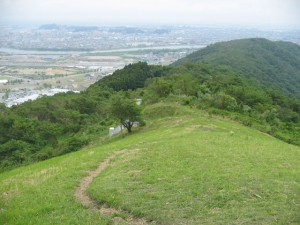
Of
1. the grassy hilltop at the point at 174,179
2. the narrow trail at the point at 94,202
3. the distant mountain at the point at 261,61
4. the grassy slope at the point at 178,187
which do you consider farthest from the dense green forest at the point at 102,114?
the distant mountain at the point at 261,61

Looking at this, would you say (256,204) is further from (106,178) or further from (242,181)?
(106,178)

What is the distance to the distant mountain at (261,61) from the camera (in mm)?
114637

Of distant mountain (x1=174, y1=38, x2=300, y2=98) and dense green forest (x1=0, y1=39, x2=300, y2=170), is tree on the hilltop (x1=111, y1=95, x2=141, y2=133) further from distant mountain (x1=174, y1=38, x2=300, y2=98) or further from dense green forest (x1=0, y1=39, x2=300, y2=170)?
distant mountain (x1=174, y1=38, x2=300, y2=98)

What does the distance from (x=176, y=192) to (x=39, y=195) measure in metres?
5.81

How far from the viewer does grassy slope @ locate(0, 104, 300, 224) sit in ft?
36.4

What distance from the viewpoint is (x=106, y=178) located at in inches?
619

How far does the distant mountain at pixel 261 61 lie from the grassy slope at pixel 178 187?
88.6 metres

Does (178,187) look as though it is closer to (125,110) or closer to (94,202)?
(94,202)

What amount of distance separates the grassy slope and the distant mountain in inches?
3488

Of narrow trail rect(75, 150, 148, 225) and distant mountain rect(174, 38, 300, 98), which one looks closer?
narrow trail rect(75, 150, 148, 225)

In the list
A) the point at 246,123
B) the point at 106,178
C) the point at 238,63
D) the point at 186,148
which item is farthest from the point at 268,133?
the point at 238,63

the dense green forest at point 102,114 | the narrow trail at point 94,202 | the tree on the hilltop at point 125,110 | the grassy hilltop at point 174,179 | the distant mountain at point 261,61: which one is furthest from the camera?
the distant mountain at point 261,61

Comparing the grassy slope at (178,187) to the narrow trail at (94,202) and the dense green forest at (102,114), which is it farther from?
the dense green forest at (102,114)

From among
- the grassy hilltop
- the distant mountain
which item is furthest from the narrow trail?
the distant mountain
